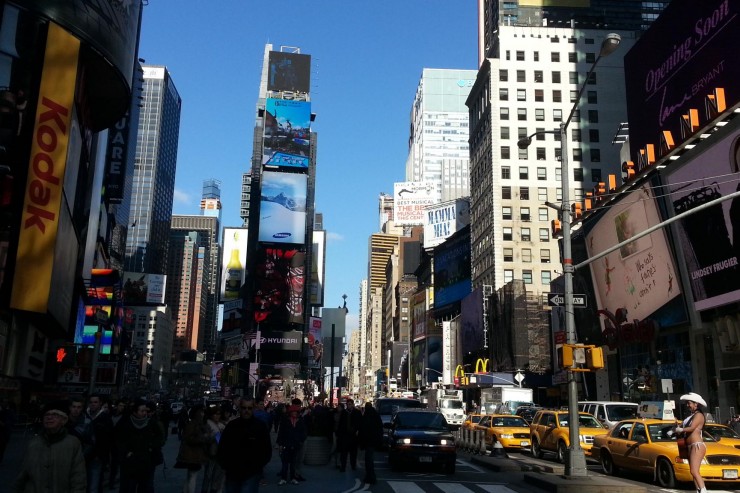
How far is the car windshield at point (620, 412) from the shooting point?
26.1 m

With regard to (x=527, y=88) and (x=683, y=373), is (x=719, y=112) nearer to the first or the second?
(x=683, y=373)

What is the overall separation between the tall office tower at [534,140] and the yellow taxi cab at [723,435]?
6385cm

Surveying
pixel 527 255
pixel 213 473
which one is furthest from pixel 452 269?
pixel 213 473

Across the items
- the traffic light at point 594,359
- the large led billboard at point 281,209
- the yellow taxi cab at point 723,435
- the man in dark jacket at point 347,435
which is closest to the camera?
the yellow taxi cab at point 723,435

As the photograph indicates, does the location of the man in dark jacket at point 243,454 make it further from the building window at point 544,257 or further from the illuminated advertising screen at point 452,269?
the illuminated advertising screen at point 452,269

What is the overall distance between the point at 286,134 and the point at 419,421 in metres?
124

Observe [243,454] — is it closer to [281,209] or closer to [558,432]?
[558,432]

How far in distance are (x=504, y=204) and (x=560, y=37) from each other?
977 inches

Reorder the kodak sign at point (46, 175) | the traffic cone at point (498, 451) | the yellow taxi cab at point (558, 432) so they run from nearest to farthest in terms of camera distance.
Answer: the yellow taxi cab at point (558, 432), the traffic cone at point (498, 451), the kodak sign at point (46, 175)

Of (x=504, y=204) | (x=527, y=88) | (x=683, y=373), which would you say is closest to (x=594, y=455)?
(x=683, y=373)

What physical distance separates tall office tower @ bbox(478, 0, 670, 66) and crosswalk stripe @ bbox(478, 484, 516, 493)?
273ft

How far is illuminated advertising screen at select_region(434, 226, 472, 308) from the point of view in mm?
99688

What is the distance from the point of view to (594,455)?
19547mm

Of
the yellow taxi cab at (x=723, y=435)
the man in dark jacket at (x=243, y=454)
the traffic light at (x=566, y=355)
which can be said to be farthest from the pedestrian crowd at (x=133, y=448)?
the yellow taxi cab at (x=723, y=435)
